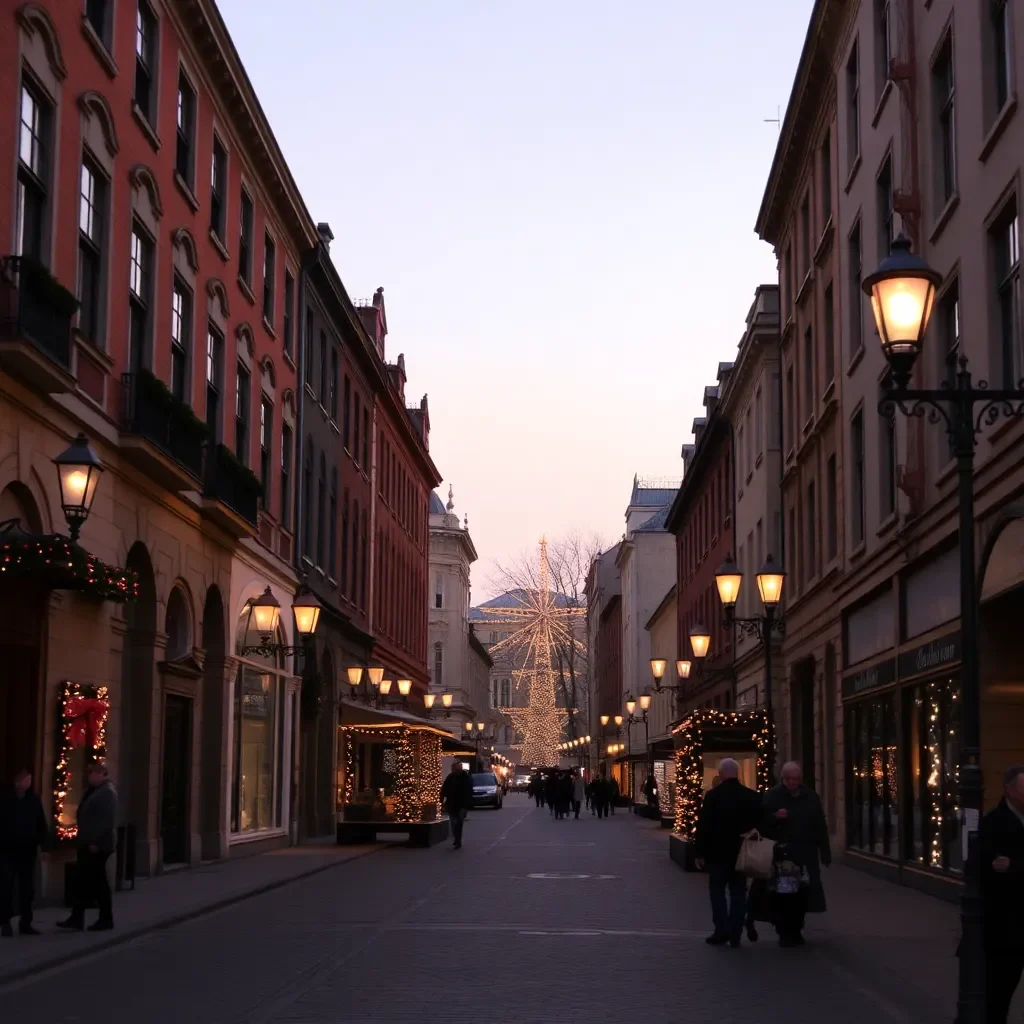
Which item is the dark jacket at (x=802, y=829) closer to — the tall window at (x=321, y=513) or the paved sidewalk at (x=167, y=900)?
the paved sidewalk at (x=167, y=900)

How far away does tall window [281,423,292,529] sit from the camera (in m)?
36.3

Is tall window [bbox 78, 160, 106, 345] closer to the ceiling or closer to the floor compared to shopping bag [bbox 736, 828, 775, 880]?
closer to the ceiling

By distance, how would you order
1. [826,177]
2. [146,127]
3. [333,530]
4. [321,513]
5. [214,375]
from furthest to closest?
1. [333,530]
2. [321,513]
3. [826,177]
4. [214,375]
5. [146,127]

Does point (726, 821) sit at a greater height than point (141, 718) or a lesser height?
lesser

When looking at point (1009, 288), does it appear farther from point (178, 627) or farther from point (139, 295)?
point (178, 627)

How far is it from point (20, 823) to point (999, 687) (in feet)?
35.9

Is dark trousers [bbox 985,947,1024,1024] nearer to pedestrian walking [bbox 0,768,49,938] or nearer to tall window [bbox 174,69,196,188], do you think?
pedestrian walking [bbox 0,768,49,938]

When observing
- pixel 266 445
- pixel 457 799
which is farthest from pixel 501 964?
pixel 457 799

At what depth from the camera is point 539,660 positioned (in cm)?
12512

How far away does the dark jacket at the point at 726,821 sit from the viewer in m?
16.1

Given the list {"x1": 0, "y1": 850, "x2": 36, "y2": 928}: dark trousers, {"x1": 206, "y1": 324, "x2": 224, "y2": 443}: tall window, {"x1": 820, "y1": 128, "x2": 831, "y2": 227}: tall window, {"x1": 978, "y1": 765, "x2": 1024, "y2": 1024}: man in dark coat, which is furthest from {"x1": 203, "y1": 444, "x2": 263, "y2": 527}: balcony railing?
{"x1": 978, "y1": 765, "x2": 1024, "y2": 1024}: man in dark coat

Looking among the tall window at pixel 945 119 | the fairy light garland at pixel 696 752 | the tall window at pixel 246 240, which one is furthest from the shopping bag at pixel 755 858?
the tall window at pixel 246 240

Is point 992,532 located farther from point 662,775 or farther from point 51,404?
point 662,775

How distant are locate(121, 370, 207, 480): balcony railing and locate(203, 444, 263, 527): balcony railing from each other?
2.98ft
